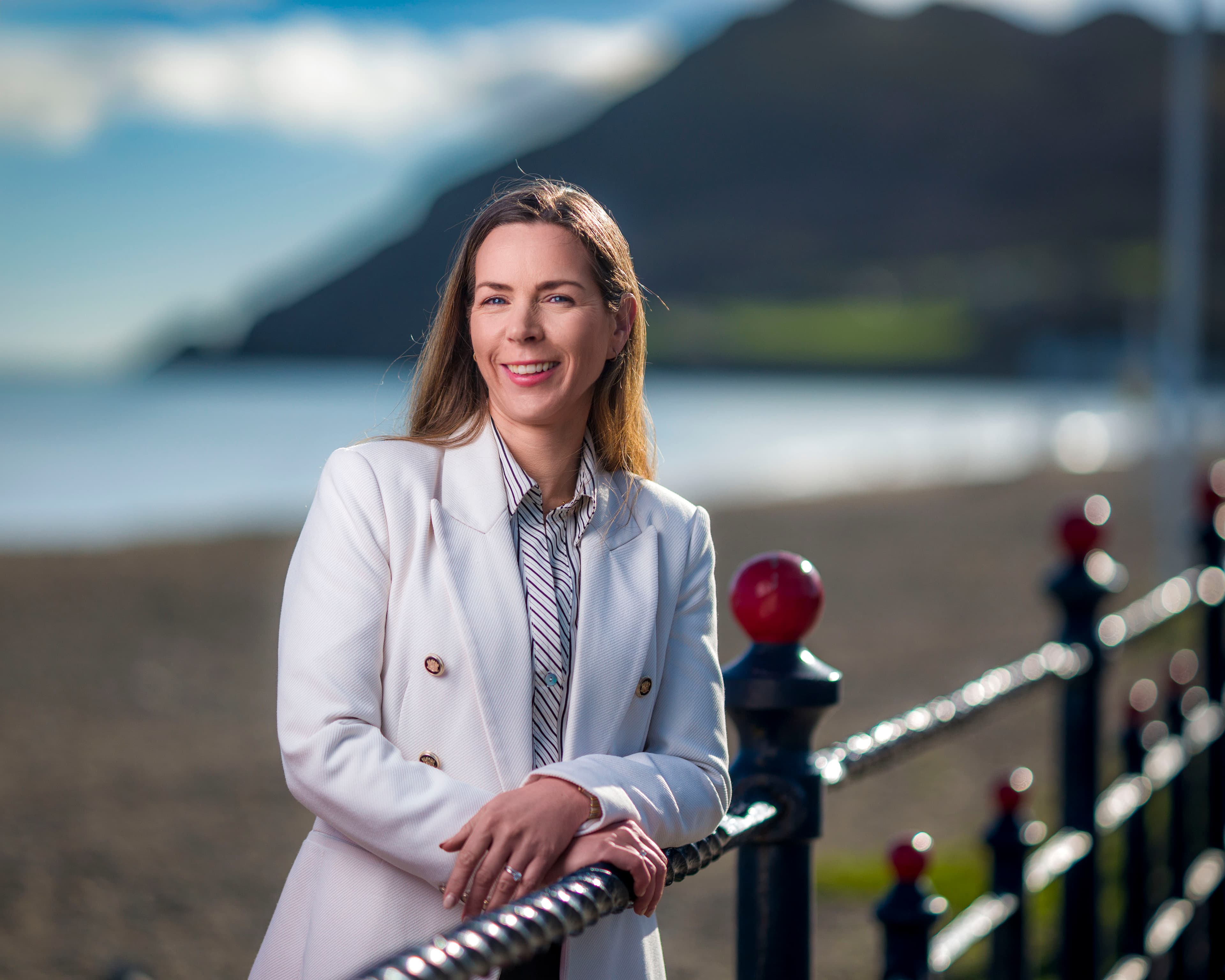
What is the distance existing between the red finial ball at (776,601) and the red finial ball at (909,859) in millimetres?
459

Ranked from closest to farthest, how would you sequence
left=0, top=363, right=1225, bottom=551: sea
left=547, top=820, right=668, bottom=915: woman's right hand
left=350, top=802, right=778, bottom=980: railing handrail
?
left=350, top=802, right=778, bottom=980: railing handrail → left=547, top=820, right=668, bottom=915: woman's right hand → left=0, top=363, right=1225, bottom=551: sea

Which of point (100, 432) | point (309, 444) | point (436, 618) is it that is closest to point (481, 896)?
point (436, 618)

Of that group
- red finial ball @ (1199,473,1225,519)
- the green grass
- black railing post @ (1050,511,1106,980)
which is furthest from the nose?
the green grass

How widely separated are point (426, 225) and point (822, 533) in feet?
124

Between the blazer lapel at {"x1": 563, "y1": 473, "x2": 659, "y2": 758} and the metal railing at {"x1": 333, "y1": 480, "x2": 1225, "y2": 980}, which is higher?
the blazer lapel at {"x1": 563, "y1": 473, "x2": 659, "y2": 758}

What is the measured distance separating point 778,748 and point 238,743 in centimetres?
660

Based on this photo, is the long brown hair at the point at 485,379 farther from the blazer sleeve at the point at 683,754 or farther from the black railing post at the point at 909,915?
the black railing post at the point at 909,915

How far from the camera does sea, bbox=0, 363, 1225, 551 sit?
823 inches

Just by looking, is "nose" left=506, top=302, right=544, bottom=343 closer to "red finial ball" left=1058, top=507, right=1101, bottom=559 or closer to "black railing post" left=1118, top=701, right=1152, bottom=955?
"red finial ball" left=1058, top=507, right=1101, bottom=559

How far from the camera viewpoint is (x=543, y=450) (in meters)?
1.32

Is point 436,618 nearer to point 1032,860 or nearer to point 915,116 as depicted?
point 1032,860

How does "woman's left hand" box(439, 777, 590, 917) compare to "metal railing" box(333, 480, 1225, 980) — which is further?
"woman's left hand" box(439, 777, 590, 917)

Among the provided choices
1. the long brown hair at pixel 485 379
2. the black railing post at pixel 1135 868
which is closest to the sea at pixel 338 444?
the long brown hair at pixel 485 379

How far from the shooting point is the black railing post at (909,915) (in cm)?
179
